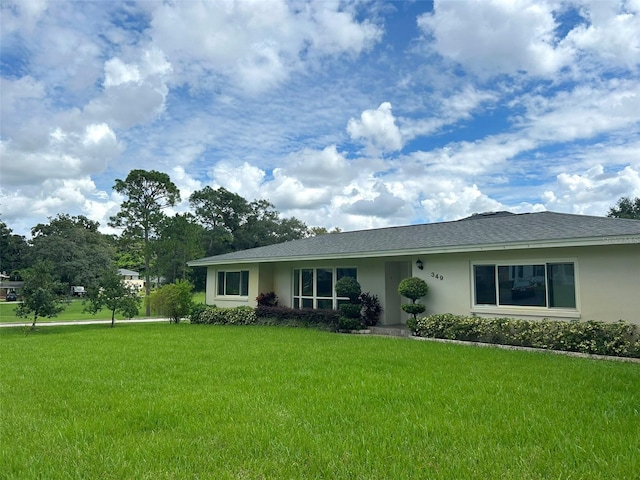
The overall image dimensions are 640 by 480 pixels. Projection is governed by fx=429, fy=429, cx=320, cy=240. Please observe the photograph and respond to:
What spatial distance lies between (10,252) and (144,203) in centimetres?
3534

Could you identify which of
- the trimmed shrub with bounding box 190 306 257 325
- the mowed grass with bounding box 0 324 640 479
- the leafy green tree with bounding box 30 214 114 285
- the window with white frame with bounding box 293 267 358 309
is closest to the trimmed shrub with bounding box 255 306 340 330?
the trimmed shrub with bounding box 190 306 257 325

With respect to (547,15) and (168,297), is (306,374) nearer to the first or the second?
(547,15)

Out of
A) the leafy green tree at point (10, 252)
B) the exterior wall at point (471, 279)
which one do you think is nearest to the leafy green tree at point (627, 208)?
the exterior wall at point (471, 279)

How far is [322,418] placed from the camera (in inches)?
191

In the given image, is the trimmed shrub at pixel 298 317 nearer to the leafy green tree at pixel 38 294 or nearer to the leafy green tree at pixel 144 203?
the leafy green tree at pixel 38 294

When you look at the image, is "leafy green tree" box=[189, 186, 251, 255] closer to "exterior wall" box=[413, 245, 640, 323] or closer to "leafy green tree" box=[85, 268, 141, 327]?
"leafy green tree" box=[85, 268, 141, 327]

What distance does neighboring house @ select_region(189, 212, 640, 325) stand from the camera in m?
9.68

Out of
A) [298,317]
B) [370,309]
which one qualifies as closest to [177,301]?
[298,317]

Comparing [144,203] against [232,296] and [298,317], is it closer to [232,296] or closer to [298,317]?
[232,296]

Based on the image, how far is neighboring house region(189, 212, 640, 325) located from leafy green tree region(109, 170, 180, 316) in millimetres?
13428

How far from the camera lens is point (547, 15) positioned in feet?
37.5

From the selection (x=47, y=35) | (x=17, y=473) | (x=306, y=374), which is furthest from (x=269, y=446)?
(x=47, y=35)

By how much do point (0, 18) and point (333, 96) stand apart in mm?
10583

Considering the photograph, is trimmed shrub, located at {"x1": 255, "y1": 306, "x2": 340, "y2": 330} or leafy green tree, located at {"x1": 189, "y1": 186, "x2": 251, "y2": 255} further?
leafy green tree, located at {"x1": 189, "y1": 186, "x2": 251, "y2": 255}
